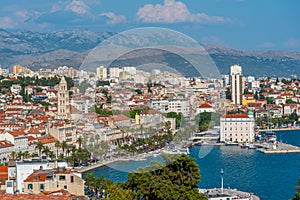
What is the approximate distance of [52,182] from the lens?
212 inches

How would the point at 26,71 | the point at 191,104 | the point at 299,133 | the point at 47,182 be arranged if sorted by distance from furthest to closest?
1. the point at 26,71
2. the point at 299,133
3. the point at 47,182
4. the point at 191,104

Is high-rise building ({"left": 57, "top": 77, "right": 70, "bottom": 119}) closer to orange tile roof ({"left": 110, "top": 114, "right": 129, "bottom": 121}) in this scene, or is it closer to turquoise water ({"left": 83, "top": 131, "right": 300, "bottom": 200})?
turquoise water ({"left": 83, "top": 131, "right": 300, "bottom": 200})

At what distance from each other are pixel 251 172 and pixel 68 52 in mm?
40876

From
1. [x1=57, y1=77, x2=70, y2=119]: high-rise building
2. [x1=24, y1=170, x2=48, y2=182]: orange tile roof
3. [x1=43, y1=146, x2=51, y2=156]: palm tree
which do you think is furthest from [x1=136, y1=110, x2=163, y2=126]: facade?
[x1=57, y1=77, x2=70, y2=119]: high-rise building

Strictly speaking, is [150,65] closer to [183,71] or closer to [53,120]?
[183,71]

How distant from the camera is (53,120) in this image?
14.5 metres

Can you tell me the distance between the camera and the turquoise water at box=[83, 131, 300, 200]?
28.5 ft

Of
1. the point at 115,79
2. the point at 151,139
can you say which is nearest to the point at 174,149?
the point at 151,139

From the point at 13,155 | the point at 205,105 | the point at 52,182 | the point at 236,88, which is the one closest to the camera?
the point at 205,105

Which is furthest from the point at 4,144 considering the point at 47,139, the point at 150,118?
the point at 150,118

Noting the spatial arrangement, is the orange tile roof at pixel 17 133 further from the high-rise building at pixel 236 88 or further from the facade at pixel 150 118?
the high-rise building at pixel 236 88

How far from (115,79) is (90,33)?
6234cm

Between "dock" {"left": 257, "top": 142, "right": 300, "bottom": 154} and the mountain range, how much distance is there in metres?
31.0

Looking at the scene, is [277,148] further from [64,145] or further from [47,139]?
[47,139]
